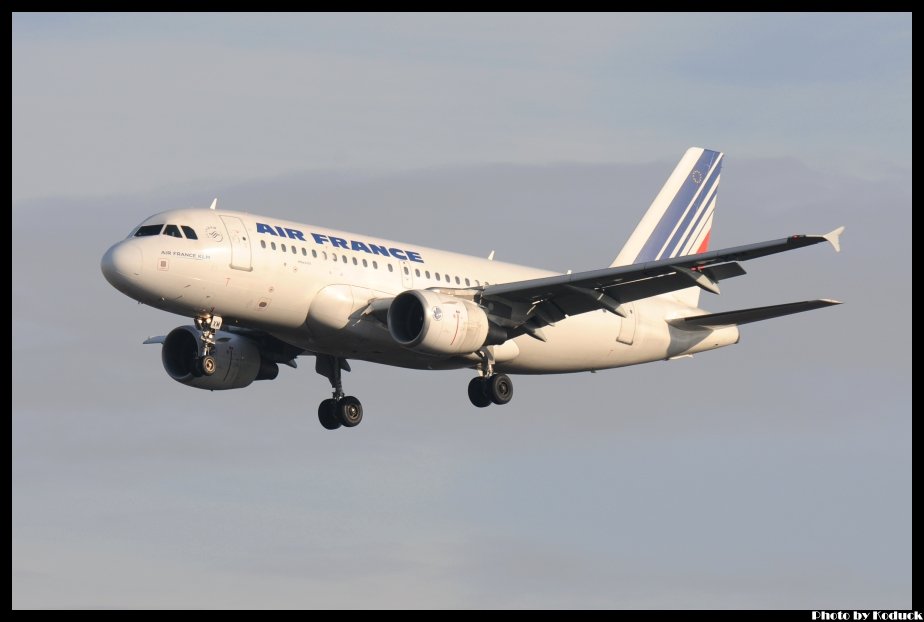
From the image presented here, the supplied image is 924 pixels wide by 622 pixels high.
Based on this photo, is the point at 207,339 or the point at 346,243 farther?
the point at 346,243

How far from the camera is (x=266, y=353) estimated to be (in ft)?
193

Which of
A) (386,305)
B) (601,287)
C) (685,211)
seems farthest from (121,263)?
(685,211)

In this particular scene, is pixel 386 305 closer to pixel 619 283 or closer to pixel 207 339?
pixel 207 339

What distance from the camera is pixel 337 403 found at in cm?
5909

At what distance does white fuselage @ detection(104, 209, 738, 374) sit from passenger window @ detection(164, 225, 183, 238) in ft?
0.44

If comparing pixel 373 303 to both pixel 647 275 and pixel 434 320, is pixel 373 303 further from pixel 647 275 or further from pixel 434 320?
pixel 647 275

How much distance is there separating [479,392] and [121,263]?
1299cm

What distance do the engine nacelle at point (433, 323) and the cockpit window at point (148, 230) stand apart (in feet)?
23.4

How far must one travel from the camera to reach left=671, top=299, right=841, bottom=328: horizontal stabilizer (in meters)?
54.3

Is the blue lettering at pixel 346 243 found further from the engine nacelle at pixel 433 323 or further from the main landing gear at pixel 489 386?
the main landing gear at pixel 489 386

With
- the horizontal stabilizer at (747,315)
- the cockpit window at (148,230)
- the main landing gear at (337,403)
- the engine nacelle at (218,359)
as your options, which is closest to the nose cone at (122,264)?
the cockpit window at (148,230)

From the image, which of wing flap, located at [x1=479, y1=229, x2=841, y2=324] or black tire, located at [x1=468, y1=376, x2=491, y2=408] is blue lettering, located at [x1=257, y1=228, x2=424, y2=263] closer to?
wing flap, located at [x1=479, y1=229, x2=841, y2=324]

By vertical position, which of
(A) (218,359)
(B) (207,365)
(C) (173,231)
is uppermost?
(C) (173,231)

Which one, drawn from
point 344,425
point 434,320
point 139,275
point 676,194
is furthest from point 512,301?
point 676,194
